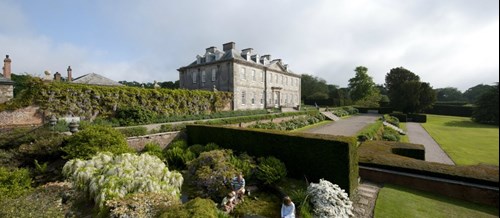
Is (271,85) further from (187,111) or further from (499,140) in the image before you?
(499,140)

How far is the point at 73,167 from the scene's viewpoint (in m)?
8.87

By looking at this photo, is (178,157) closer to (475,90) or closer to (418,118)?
(475,90)

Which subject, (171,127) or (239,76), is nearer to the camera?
(171,127)

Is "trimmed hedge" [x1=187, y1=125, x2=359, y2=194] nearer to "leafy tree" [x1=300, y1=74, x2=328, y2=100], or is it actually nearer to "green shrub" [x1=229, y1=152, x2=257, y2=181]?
"green shrub" [x1=229, y1=152, x2=257, y2=181]

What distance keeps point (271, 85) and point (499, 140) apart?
3603 centimetres

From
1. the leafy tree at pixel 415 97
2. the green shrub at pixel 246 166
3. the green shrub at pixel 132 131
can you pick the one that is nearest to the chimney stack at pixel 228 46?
the green shrub at pixel 132 131

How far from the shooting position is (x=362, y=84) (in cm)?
5578

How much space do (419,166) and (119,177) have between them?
10.9 m

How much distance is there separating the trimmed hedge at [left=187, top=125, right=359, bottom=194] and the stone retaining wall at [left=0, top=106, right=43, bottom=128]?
1171 cm

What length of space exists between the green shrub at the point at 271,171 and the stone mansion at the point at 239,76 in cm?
1947

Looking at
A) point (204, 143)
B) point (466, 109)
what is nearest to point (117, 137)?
point (204, 143)

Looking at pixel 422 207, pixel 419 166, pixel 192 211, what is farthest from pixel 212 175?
pixel 419 166

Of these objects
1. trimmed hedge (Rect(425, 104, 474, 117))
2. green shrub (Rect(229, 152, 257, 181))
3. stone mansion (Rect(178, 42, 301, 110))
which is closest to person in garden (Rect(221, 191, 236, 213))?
green shrub (Rect(229, 152, 257, 181))

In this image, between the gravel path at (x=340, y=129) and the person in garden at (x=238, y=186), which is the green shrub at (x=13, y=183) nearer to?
the person in garden at (x=238, y=186)
